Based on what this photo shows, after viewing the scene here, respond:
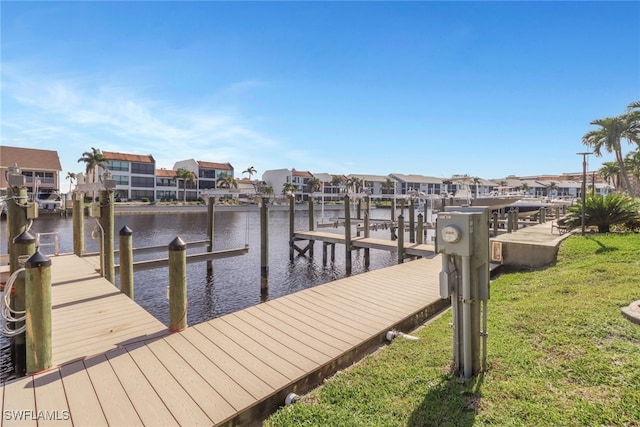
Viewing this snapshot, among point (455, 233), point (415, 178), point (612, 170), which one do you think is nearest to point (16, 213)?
point (455, 233)

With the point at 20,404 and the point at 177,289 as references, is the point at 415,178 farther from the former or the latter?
the point at 20,404

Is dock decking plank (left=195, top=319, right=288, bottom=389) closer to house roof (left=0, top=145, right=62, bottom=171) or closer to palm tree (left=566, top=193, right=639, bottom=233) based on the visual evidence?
palm tree (left=566, top=193, right=639, bottom=233)

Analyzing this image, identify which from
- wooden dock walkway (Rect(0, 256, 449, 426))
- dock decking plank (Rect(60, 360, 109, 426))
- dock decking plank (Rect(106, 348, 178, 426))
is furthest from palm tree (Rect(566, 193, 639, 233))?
dock decking plank (Rect(60, 360, 109, 426))

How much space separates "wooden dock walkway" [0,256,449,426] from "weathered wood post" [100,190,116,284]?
1.29 metres

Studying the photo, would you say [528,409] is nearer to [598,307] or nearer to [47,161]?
[598,307]

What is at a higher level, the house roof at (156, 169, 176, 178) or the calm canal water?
the house roof at (156, 169, 176, 178)

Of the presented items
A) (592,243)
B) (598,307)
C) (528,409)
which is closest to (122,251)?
(528,409)

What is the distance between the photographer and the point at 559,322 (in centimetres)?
477

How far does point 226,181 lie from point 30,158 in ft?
98.6

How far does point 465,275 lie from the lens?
3529 millimetres

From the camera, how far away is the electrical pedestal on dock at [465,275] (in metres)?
3.51

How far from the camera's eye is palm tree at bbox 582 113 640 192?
88.0 ft

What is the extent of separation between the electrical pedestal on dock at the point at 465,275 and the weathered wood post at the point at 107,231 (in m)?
7.86

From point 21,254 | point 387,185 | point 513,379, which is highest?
point 387,185
